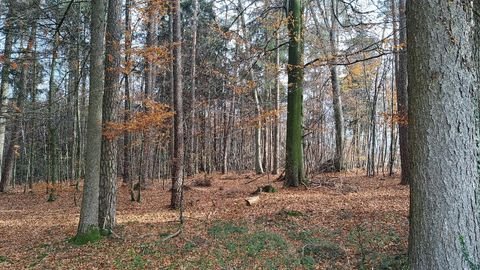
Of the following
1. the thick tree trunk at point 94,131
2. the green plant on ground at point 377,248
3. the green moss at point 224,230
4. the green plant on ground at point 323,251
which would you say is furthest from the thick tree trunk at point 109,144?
the green plant on ground at point 377,248

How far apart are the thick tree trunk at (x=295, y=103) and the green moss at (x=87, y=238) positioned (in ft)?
22.4

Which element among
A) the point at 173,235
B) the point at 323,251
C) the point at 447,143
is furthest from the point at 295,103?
the point at 447,143

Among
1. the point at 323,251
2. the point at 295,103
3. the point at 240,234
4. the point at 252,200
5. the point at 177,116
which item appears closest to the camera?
the point at 323,251

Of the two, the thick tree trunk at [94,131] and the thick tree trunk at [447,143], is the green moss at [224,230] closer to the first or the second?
the thick tree trunk at [94,131]

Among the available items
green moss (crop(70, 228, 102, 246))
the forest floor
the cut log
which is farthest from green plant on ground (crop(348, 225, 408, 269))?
green moss (crop(70, 228, 102, 246))

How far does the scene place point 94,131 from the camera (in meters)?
7.51

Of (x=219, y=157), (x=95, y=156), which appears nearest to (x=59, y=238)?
(x=95, y=156)

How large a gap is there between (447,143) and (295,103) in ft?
31.2

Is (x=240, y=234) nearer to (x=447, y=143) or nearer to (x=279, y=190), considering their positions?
(x=279, y=190)

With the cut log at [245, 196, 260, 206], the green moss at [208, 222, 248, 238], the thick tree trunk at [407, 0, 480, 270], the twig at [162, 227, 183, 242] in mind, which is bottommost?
the twig at [162, 227, 183, 242]

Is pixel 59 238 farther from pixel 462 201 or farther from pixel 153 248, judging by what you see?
pixel 462 201

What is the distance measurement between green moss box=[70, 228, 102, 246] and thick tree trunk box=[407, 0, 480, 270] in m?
6.21

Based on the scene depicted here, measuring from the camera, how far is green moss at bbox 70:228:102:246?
7387 millimetres

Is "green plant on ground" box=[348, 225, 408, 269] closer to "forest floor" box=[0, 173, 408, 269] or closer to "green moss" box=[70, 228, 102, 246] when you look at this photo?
"forest floor" box=[0, 173, 408, 269]
